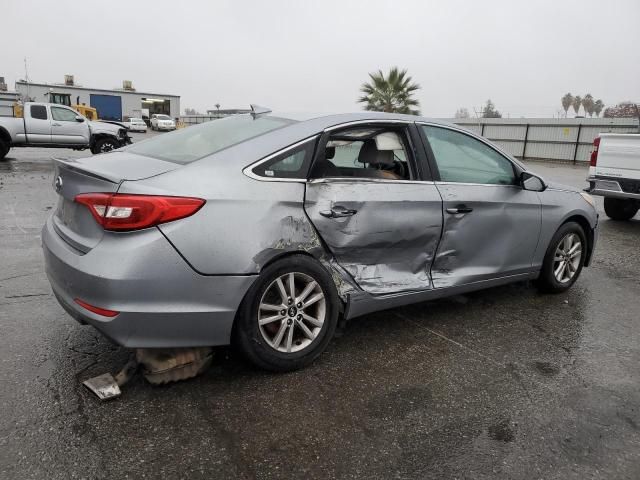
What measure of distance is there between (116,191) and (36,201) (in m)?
6.95

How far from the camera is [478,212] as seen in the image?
3.81m

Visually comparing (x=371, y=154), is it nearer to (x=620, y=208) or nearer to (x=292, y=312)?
(x=292, y=312)

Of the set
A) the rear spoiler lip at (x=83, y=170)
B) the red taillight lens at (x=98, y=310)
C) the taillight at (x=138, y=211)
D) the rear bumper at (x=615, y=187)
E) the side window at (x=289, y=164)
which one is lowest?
the red taillight lens at (x=98, y=310)

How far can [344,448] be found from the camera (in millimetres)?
2373

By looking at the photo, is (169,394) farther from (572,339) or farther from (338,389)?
(572,339)

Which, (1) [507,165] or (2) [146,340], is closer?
(2) [146,340]

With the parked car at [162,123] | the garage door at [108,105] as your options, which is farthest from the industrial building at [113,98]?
the parked car at [162,123]

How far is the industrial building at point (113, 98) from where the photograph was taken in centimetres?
5378

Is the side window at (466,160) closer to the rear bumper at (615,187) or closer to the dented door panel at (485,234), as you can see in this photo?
the dented door panel at (485,234)

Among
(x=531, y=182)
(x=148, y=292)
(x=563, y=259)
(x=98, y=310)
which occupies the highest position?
(x=531, y=182)

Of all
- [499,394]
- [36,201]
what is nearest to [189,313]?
[499,394]

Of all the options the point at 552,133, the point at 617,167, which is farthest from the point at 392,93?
the point at 617,167

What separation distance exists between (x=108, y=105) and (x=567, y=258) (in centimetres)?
6047

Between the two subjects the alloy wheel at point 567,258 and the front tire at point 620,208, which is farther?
the front tire at point 620,208
